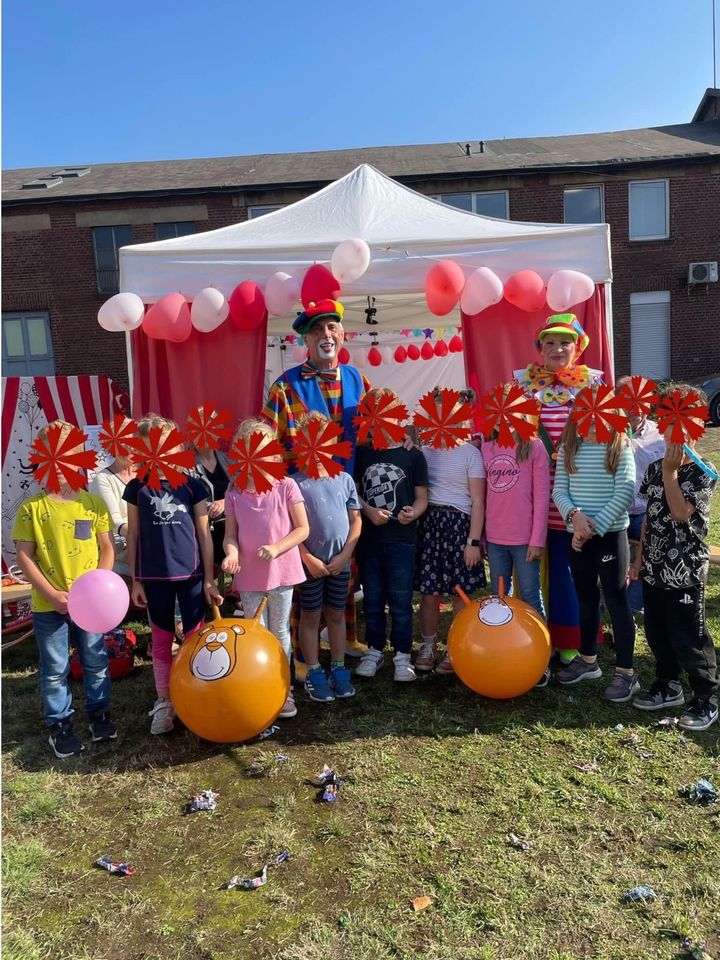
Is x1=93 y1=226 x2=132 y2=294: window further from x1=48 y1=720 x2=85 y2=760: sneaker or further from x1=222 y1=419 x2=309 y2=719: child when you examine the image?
x1=48 y1=720 x2=85 y2=760: sneaker

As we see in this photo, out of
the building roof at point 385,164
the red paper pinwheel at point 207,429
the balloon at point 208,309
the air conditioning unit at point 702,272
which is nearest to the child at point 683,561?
the red paper pinwheel at point 207,429

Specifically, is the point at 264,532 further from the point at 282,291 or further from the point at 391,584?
the point at 282,291

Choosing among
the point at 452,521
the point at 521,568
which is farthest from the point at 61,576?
the point at 521,568

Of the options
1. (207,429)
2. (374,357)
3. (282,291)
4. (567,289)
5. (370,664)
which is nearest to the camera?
(370,664)

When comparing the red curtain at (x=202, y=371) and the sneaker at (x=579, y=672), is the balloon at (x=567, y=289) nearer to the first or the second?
the red curtain at (x=202, y=371)

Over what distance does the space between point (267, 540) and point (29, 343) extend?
18150mm

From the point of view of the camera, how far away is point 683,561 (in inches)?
115

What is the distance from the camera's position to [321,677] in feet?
11.3

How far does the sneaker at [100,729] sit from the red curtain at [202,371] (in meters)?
2.15

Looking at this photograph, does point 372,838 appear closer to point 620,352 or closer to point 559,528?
point 559,528

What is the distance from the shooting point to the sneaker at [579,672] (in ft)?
11.3

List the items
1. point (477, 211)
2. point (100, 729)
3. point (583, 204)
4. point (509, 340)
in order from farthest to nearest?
point (583, 204)
point (477, 211)
point (509, 340)
point (100, 729)

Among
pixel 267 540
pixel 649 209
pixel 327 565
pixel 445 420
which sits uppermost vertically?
pixel 649 209

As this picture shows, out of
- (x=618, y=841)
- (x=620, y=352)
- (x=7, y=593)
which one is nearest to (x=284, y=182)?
(x=620, y=352)
